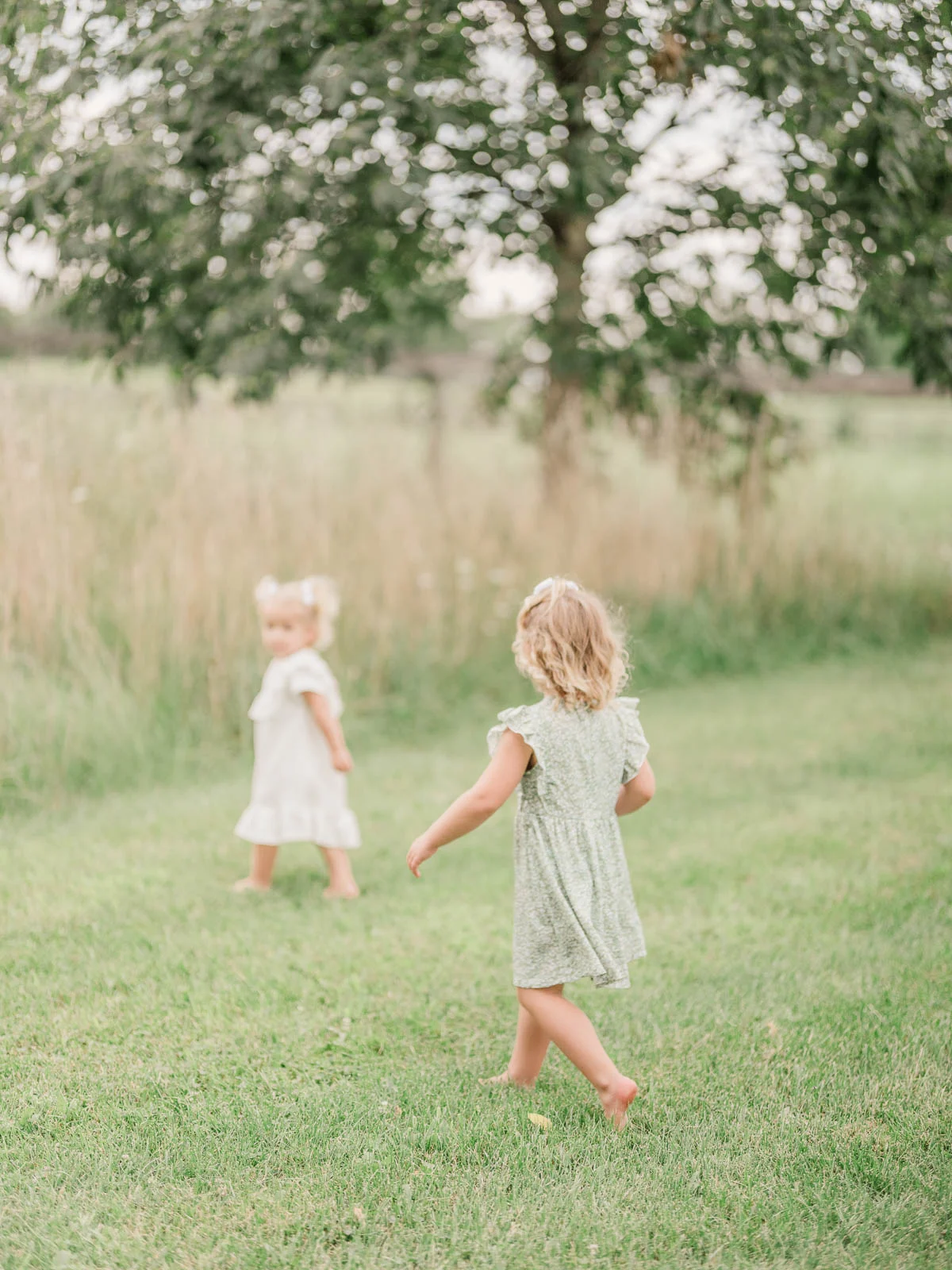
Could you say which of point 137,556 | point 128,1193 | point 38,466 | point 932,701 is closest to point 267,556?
point 137,556

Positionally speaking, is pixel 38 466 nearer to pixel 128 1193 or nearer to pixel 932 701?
pixel 128 1193

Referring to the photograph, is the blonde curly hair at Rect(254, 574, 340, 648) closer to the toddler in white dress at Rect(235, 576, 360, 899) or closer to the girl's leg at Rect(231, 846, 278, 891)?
the toddler in white dress at Rect(235, 576, 360, 899)

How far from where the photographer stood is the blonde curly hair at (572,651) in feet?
10.0

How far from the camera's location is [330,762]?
4.63 m

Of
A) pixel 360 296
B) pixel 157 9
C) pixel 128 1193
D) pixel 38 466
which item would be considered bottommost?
pixel 128 1193

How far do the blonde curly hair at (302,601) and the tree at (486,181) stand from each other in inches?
99.4

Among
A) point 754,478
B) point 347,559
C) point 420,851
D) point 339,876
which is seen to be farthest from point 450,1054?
point 754,478

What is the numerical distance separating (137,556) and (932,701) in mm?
4552

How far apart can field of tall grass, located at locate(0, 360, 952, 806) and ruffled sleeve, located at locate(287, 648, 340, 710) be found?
165cm

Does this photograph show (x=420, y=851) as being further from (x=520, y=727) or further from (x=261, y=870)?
(x=261, y=870)

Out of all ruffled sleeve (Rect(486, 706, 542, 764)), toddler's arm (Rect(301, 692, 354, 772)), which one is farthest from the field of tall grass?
ruffled sleeve (Rect(486, 706, 542, 764))

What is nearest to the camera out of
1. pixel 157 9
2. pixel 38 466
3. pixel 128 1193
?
pixel 128 1193

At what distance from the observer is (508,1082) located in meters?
3.23

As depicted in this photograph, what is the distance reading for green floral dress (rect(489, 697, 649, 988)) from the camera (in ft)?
9.96
